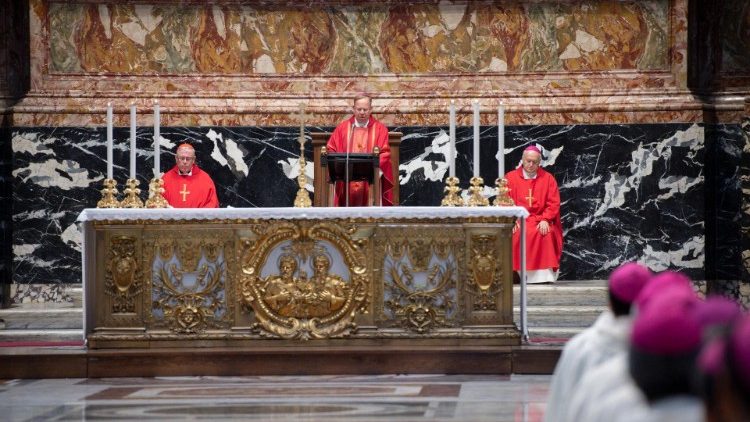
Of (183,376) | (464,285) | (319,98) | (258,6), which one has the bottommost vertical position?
(183,376)

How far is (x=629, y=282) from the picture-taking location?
4.62 m

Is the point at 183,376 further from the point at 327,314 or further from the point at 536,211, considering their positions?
the point at 536,211

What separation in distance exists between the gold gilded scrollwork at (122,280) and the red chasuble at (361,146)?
2.35 metres

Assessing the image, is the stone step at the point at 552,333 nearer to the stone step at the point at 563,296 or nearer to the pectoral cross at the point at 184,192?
the stone step at the point at 563,296

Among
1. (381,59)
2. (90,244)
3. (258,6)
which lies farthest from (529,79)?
(90,244)

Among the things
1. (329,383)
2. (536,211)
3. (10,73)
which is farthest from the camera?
(10,73)

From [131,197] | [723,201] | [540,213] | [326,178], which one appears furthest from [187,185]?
[723,201]

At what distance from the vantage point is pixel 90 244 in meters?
10.0

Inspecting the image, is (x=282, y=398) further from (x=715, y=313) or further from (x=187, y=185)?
(x=715, y=313)

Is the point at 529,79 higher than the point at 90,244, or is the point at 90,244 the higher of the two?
the point at 529,79

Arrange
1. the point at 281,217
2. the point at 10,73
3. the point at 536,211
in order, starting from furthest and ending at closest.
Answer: the point at 10,73, the point at 536,211, the point at 281,217

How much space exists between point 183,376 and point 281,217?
1354mm

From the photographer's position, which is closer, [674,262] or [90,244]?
[90,244]

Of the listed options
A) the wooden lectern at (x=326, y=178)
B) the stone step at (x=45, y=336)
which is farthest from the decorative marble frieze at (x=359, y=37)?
the stone step at (x=45, y=336)
